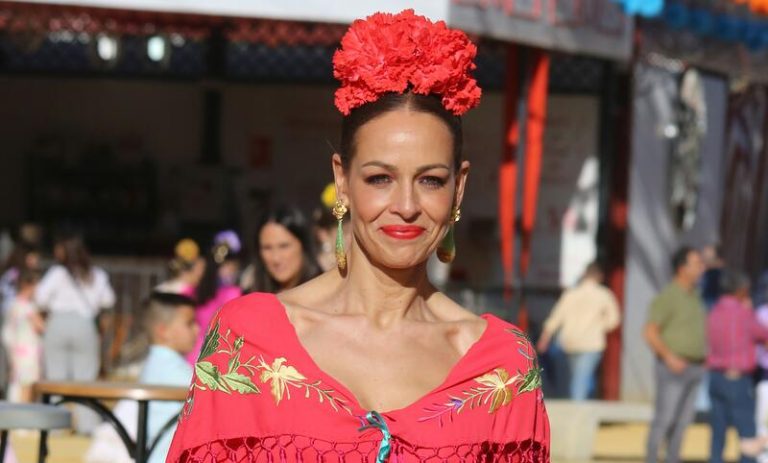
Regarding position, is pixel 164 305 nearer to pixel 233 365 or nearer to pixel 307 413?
pixel 233 365

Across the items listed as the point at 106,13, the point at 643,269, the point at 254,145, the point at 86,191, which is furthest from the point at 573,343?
the point at 86,191

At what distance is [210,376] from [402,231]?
48 cm

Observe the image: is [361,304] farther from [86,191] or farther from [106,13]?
[86,191]

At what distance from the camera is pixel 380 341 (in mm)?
3879

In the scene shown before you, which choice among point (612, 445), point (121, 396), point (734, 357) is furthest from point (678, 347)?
point (121, 396)

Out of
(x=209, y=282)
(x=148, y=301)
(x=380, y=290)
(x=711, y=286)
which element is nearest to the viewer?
(x=380, y=290)

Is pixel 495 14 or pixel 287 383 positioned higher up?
pixel 495 14

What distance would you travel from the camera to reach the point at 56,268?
1566 centimetres

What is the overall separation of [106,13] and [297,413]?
15294 millimetres

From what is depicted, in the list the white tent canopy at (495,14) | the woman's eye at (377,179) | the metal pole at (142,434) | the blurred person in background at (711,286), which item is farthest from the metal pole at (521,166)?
the woman's eye at (377,179)

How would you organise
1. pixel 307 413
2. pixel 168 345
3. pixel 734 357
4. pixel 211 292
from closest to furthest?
pixel 307 413 < pixel 168 345 < pixel 211 292 < pixel 734 357

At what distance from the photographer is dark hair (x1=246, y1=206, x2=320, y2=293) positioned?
7.56 m

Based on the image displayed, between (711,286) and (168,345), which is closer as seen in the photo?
(168,345)

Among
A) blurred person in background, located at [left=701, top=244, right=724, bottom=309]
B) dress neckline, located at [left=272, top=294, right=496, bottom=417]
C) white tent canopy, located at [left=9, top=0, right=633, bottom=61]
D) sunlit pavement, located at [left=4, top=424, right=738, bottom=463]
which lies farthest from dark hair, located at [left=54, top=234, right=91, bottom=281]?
dress neckline, located at [left=272, top=294, right=496, bottom=417]
